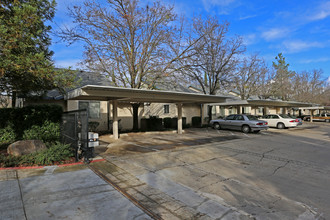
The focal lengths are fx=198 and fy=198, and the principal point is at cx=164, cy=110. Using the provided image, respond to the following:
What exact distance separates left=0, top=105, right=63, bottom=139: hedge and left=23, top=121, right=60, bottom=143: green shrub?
0.20 meters

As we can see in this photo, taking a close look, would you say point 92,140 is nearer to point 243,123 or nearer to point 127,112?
point 127,112

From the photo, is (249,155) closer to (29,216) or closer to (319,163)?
(319,163)

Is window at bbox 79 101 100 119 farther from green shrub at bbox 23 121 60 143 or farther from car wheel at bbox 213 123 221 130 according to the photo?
car wheel at bbox 213 123 221 130

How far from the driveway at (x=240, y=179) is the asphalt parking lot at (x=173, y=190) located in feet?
0.06

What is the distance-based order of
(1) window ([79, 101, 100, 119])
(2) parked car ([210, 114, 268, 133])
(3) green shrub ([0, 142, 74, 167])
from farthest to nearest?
1. (1) window ([79, 101, 100, 119])
2. (2) parked car ([210, 114, 268, 133])
3. (3) green shrub ([0, 142, 74, 167])

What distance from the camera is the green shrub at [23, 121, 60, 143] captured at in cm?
852

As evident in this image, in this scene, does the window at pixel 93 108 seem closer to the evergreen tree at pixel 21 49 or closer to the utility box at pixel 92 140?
the evergreen tree at pixel 21 49

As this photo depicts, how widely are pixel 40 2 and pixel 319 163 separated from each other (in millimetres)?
11602

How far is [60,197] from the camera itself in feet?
13.1

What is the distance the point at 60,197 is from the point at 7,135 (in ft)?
21.7

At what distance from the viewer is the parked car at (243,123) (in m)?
15.4

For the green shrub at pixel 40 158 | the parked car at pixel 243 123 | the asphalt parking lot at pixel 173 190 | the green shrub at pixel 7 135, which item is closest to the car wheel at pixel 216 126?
the parked car at pixel 243 123

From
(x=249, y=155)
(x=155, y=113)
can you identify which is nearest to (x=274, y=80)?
(x=155, y=113)

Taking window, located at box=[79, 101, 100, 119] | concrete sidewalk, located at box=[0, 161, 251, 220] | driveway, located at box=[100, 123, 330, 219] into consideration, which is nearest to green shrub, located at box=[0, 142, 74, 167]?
concrete sidewalk, located at box=[0, 161, 251, 220]
